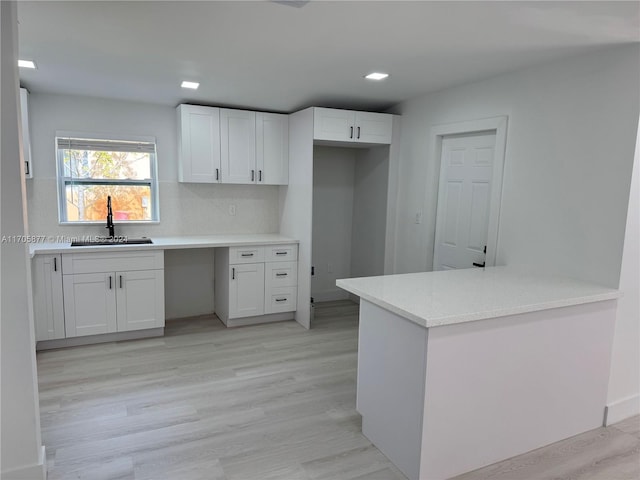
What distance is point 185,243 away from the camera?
3.98 m

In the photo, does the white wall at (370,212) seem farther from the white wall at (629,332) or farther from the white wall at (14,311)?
the white wall at (14,311)

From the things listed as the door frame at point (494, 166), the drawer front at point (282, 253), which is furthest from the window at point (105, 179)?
the door frame at point (494, 166)

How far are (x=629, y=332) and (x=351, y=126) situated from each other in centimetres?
285

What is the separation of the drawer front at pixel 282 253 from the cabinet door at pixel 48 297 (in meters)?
1.88

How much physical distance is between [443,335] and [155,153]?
3566 millimetres

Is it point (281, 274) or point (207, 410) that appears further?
point (281, 274)

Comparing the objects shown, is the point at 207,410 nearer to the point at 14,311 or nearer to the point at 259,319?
the point at 14,311

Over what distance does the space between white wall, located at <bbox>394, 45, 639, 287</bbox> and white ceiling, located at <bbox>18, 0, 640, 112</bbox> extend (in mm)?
169

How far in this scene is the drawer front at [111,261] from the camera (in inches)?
140

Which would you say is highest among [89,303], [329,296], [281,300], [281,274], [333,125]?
[333,125]

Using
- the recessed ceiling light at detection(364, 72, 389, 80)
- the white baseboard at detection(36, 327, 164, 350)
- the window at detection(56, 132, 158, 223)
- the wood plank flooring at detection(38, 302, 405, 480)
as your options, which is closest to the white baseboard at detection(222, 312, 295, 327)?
the wood plank flooring at detection(38, 302, 405, 480)

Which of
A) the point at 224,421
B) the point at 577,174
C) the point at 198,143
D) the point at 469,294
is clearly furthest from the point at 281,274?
the point at 577,174

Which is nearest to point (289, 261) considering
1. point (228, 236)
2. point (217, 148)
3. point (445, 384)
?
point (228, 236)

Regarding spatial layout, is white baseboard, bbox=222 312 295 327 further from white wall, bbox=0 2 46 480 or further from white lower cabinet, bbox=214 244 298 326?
white wall, bbox=0 2 46 480
